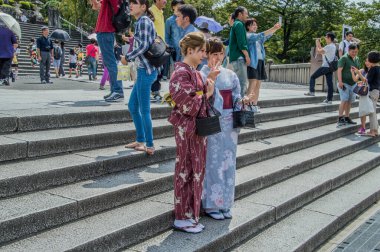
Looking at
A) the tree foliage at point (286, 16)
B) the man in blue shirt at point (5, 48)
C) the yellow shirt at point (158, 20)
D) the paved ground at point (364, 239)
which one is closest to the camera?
the paved ground at point (364, 239)

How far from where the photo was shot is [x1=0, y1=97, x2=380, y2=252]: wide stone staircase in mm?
3533

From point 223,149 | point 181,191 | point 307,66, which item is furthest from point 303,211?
point 307,66

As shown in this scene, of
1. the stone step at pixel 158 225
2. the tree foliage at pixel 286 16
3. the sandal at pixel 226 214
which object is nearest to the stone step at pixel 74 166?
the stone step at pixel 158 225

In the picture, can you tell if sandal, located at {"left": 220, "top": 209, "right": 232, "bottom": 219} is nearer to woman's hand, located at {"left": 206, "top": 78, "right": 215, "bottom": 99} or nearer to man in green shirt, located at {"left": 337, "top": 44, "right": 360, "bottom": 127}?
woman's hand, located at {"left": 206, "top": 78, "right": 215, "bottom": 99}

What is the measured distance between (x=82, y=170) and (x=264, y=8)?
37.1m

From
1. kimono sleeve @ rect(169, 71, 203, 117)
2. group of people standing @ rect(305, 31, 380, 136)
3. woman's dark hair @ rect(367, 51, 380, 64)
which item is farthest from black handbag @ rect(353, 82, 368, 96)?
kimono sleeve @ rect(169, 71, 203, 117)

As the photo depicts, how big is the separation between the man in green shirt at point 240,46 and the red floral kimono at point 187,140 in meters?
4.21

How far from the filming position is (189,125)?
12.6 ft

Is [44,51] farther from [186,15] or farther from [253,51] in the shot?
[186,15]

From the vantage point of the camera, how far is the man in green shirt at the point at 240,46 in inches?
313

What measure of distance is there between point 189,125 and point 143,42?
1.56 metres

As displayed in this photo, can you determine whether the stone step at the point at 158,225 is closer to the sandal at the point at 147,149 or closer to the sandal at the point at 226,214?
the sandal at the point at 226,214

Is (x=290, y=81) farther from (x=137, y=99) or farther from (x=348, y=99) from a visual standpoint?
(x=137, y=99)

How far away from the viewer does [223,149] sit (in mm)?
4340
